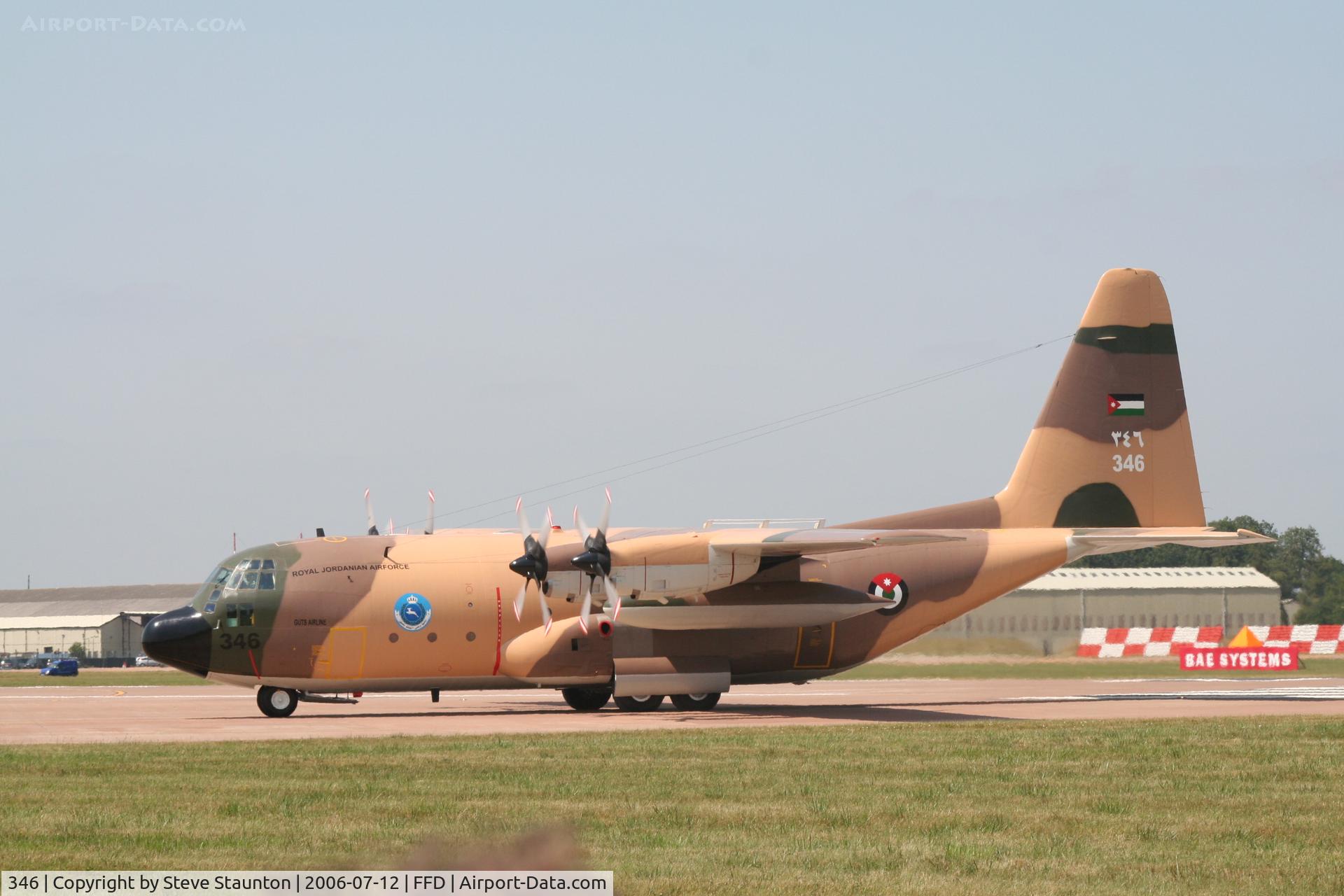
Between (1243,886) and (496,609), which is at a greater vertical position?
(496,609)

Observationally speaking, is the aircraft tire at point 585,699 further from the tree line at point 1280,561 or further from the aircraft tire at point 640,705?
the tree line at point 1280,561

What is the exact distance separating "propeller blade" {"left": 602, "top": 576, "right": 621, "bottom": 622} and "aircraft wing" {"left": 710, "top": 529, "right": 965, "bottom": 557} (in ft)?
7.10

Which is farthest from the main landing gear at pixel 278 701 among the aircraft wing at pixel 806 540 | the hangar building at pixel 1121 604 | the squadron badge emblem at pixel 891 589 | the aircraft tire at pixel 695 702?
the hangar building at pixel 1121 604

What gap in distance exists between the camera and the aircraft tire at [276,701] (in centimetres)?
3034

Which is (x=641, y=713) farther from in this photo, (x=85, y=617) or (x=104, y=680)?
(x=85, y=617)

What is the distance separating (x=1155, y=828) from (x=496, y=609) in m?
18.1

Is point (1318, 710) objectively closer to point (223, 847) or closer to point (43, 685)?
point (223, 847)

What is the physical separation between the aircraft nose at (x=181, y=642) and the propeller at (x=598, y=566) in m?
7.79

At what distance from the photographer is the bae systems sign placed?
159 feet

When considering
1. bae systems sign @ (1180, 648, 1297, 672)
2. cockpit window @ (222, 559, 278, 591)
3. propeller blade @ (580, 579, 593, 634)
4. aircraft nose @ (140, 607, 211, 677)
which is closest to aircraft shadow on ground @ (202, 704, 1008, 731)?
aircraft nose @ (140, 607, 211, 677)

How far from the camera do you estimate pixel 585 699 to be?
3253 cm

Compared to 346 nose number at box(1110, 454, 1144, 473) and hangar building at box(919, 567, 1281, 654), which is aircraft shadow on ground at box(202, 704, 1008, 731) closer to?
346 nose number at box(1110, 454, 1144, 473)

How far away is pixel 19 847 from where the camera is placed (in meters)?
12.9

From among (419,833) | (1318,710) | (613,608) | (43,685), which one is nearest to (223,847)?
(419,833)
